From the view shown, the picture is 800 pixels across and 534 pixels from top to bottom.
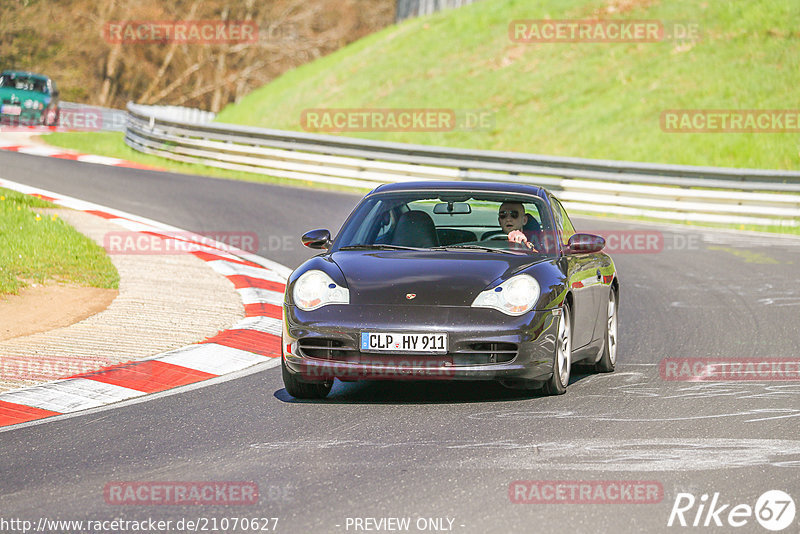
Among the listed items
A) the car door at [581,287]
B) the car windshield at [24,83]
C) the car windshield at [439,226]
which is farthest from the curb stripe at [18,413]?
the car windshield at [24,83]

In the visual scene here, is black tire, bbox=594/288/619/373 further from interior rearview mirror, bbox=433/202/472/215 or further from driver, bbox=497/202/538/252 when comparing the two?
interior rearview mirror, bbox=433/202/472/215

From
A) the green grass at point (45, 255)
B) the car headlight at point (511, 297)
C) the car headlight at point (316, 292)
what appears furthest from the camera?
the green grass at point (45, 255)


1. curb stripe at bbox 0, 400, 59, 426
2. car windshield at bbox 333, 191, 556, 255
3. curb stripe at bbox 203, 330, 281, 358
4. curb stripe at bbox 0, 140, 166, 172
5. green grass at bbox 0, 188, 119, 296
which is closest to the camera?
curb stripe at bbox 0, 400, 59, 426

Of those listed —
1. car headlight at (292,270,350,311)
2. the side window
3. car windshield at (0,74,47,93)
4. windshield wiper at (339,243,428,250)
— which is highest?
car windshield at (0,74,47,93)

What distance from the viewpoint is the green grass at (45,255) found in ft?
39.3

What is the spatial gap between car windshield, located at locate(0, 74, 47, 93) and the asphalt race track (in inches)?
1125

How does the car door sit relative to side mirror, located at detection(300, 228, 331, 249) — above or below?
below

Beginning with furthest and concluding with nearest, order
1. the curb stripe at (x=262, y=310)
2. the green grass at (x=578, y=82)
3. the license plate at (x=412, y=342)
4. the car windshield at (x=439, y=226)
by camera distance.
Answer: the green grass at (x=578, y=82)
the curb stripe at (x=262, y=310)
the car windshield at (x=439, y=226)
the license plate at (x=412, y=342)

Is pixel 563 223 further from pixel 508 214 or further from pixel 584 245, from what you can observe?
pixel 584 245

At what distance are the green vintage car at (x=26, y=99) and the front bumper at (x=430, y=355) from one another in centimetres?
2958

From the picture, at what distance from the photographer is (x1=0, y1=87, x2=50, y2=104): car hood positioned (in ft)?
114

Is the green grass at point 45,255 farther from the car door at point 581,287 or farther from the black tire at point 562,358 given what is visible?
the black tire at point 562,358

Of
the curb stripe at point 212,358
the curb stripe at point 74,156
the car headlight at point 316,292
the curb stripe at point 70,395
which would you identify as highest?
the curb stripe at point 74,156

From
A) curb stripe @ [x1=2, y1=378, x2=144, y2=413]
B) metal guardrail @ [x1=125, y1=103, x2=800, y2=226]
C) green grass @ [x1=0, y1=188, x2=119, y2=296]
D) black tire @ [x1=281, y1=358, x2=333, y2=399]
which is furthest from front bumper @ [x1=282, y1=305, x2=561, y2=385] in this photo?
metal guardrail @ [x1=125, y1=103, x2=800, y2=226]
